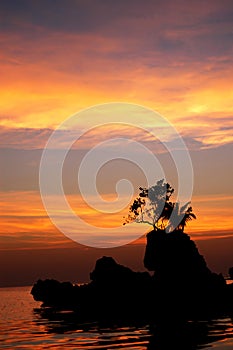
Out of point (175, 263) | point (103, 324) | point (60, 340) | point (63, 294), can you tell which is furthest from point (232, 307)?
point (63, 294)

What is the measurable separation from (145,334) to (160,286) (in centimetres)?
4353

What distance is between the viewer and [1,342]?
2149 inches

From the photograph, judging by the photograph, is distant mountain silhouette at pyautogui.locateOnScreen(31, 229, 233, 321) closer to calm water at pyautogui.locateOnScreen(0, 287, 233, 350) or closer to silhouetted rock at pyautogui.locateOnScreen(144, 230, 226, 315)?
silhouetted rock at pyautogui.locateOnScreen(144, 230, 226, 315)

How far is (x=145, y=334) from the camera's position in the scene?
5431cm

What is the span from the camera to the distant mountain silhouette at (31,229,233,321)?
88938 mm

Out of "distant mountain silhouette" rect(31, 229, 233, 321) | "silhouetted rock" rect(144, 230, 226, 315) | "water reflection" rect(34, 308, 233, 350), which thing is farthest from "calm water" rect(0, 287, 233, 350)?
"silhouetted rock" rect(144, 230, 226, 315)

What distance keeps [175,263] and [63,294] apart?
38184 millimetres

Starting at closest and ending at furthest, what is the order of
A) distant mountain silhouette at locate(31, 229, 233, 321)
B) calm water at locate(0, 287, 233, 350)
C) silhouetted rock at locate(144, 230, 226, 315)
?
calm water at locate(0, 287, 233, 350)
distant mountain silhouette at locate(31, 229, 233, 321)
silhouetted rock at locate(144, 230, 226, 315)

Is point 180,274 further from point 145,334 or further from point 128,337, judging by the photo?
point 128,337

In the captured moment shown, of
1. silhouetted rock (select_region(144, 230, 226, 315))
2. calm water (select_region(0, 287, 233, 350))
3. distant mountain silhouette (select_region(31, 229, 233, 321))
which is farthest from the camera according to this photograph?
silhouetted rock (select_region(144, 230, 226, 315))

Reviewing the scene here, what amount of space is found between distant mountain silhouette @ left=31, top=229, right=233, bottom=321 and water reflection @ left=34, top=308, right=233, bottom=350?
15.0m

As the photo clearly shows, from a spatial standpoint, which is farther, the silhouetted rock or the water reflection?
the silhouetted rock

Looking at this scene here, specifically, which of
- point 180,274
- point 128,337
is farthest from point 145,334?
point 180,274

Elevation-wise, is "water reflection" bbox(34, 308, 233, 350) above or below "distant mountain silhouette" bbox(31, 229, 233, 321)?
below
